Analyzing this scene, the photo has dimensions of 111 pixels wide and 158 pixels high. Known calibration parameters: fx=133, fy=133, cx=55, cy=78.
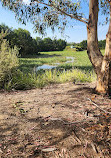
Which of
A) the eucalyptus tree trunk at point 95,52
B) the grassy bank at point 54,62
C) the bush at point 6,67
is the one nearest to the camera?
the eucalyptus tree trunk at point 95,52

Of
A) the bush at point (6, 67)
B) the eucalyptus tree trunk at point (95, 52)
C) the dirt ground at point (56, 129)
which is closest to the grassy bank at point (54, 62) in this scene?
the bush at point (6, 67)

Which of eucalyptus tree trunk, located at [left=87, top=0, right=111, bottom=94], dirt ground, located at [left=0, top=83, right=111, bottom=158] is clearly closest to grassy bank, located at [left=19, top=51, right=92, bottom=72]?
eucalyptus tree trunk, located at [left=87, top=0, right=111, bottom=94]

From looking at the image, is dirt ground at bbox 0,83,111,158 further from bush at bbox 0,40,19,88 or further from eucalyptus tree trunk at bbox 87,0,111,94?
bush at bbox 0,40,19,88

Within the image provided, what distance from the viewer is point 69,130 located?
164 centimetres

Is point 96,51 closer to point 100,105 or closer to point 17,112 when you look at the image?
point 100,105

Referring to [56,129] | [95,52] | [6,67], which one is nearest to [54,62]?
[6,67]

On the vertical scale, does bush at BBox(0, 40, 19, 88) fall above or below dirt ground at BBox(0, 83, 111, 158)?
above

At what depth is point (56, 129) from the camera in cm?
167

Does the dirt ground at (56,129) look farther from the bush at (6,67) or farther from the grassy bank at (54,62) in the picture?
the grassy bank at (54,62)

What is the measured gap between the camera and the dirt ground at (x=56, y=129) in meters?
1.34

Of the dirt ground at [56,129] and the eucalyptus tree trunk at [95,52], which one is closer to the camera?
the dirt ground at [56,129]

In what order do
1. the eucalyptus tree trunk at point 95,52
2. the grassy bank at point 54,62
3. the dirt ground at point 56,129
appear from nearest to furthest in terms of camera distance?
the dirt ground at point 56,129 < the eucalyptus tree trunk at point 95,52 < the grassy bank at point 54,62

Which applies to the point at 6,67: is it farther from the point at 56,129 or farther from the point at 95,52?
the point at 56,129

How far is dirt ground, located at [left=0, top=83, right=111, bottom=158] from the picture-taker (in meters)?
1.34
